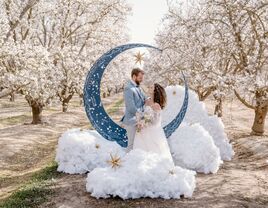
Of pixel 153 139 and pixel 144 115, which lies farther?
pixel 153 139

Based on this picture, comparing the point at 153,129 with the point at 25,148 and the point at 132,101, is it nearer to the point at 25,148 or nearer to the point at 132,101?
the point at 132,101

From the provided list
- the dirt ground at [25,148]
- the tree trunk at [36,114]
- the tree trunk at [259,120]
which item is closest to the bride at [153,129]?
the dirt ground at [25,148]

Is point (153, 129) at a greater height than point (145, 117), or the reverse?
point (145, 117)

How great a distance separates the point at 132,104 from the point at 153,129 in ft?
2.95

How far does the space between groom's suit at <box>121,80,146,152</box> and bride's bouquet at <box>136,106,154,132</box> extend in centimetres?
16

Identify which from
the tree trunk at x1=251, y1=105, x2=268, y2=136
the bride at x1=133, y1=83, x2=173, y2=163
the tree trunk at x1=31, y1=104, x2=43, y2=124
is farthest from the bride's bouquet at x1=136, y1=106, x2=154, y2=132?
the tree trunk at x1=31, y1=104, x2=43, y2=124

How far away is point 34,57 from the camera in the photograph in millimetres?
16688

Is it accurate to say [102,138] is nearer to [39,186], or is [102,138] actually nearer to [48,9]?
[39,186]

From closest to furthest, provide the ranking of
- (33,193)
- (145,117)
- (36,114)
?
(33,193), (145,117), (36,114)

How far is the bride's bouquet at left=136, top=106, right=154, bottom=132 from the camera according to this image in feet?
36.8

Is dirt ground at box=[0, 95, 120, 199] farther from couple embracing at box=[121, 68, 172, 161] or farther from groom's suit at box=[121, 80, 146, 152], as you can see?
couple embracing at box=[121, 68, 172, 161]

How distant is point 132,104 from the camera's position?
443 inches

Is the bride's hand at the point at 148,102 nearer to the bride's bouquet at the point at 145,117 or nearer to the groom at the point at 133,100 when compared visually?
the bride's bouquet at the point at 145,117

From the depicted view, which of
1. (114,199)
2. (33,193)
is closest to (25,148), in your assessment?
(33,193)
